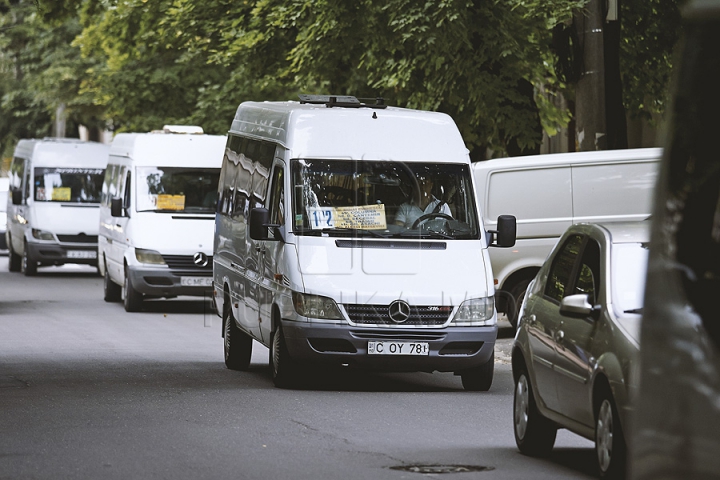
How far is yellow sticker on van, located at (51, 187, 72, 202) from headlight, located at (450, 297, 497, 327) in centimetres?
2017

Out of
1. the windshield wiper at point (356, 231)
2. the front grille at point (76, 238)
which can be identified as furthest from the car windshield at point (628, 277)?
the front grille at point (76, 238)

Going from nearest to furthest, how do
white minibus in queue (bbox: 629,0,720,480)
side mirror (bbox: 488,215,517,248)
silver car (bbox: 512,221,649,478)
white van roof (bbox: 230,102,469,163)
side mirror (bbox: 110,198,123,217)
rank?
white minibus in queue (bbox: 629,0,720,480)
silver car (bbox: 512,221,649,478)
side mirror (bbox: 488,215,517,248)
white van roof (bbox: 230,102,469,163)
side mirror (bbox: 110,198,123,217)

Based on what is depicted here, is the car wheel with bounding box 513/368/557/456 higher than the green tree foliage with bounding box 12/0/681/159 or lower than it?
lower

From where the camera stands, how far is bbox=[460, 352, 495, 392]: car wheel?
41.6ft

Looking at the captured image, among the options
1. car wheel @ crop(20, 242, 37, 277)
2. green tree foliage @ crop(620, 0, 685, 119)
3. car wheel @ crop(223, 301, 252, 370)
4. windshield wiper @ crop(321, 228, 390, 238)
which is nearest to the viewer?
windshield wiper @ crop(321, 228, 390, 238)

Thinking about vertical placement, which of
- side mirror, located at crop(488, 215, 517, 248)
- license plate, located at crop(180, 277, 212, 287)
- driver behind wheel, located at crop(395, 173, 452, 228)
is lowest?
license plate, located at crop(180, 277, 212, 287)

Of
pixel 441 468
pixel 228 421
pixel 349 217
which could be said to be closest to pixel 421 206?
pixel 349 217

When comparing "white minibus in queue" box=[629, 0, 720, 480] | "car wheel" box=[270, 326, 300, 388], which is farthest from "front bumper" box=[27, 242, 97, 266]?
"white minibus in queue" box=[629, 0, 720, 480]

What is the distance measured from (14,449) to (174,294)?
1288cm

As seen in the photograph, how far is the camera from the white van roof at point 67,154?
104ft

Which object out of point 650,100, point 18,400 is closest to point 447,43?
point 650,100

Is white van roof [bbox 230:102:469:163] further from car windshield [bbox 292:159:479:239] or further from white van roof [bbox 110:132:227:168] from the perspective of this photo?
white van roof [bbox 110:132:227:168]

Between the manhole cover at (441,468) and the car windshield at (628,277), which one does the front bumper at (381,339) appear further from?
the car windshield at (628,277)

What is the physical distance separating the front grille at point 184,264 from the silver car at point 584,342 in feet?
42.4
